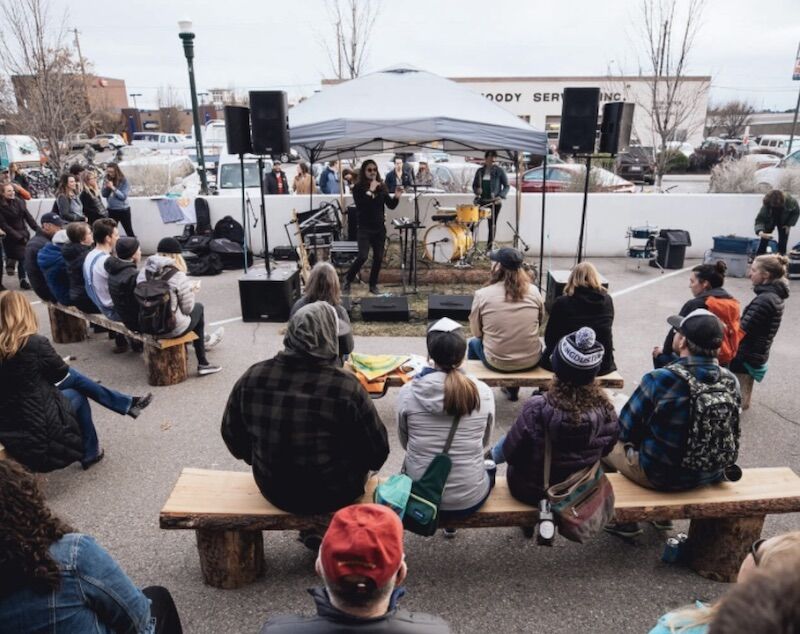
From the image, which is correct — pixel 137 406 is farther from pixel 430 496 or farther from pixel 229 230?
pixel 229 230

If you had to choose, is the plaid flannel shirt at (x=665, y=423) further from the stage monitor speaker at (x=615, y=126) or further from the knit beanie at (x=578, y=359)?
the stage monitor speaker at (x=615, y=126)

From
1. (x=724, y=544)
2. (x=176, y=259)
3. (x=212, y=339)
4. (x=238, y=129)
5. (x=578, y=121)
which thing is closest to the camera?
(x=724, y=544)

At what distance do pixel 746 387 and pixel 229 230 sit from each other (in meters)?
8.75

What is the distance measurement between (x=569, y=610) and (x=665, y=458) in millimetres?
896

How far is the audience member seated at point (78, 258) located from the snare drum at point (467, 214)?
5.82m

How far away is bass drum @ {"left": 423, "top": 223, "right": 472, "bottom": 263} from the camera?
32.4 feet

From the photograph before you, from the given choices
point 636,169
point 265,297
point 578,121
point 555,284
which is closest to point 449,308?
point 555,284

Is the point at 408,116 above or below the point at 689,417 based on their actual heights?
above

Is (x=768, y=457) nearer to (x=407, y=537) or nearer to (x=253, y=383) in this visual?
(x=407, y=537)

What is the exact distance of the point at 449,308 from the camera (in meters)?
7.32

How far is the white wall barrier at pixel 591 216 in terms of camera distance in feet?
35.4

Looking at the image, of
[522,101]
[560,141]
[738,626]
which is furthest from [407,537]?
[522,101]

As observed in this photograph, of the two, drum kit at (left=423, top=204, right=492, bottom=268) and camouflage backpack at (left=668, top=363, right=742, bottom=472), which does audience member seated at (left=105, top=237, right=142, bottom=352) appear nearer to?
camouflage backpack at (left=668, top=363, right=742, bottom=472)

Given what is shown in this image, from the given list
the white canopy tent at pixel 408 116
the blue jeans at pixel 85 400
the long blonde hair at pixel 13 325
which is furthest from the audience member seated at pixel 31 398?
the white canopy tent at pixel 408 116
